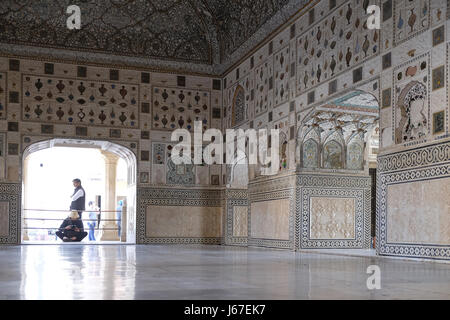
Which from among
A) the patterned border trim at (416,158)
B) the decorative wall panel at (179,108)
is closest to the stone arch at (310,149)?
the patterned border trim at (416,158)

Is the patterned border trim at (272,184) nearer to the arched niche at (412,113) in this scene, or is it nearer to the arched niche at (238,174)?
the arched niche at (238,174)

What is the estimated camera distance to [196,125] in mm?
13109

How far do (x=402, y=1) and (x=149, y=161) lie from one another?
7.17m

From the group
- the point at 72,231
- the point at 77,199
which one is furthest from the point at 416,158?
the point at 77,199

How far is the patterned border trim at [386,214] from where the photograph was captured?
6074mm

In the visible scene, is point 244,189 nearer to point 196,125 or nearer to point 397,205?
point 196,125

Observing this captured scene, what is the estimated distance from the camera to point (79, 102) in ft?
40.5

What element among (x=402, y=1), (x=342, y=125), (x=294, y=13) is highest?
(x=294, y=13)

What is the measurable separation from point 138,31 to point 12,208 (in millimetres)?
4705

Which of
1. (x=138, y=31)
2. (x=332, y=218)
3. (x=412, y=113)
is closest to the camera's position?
(x=412, y=113)

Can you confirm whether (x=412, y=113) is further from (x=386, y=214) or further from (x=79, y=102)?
(x=79, y=102)

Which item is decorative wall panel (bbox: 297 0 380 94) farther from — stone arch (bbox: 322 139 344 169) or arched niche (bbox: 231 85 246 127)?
arched niche (bbox: 231 85 246 127)

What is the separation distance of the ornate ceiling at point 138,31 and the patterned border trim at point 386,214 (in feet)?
17.8
